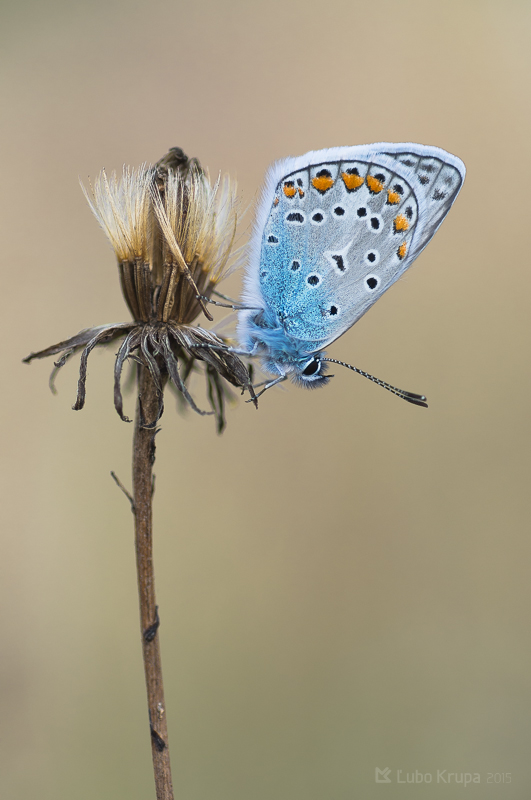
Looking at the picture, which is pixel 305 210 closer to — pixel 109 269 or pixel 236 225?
pixel 236 225

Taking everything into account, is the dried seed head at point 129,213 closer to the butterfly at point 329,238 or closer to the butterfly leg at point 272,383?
the butterfly at point 329,238

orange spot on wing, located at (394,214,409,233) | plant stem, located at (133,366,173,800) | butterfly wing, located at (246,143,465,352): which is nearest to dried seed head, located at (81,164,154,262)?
plant stem, located at (133,366,173,800)

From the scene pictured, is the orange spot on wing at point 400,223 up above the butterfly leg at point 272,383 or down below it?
above

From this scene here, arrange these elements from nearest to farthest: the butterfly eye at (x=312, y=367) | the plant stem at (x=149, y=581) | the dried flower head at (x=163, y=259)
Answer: the plant stem at (x=149, y=581), the dried flower head at (x=163, y=259), the butterfly eye at (x=312, y=367)

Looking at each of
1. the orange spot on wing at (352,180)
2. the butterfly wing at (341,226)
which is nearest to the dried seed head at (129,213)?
the butterfly wing at (341,226)

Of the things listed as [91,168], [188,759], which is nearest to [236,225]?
[91,168]

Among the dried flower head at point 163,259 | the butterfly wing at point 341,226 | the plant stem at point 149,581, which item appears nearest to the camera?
the plant stem at point 149,581

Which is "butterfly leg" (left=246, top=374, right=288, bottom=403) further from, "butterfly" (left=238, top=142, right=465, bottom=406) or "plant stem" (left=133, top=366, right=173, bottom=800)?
"plant stem" (left=133, top=366, right=173, bottom=800)
